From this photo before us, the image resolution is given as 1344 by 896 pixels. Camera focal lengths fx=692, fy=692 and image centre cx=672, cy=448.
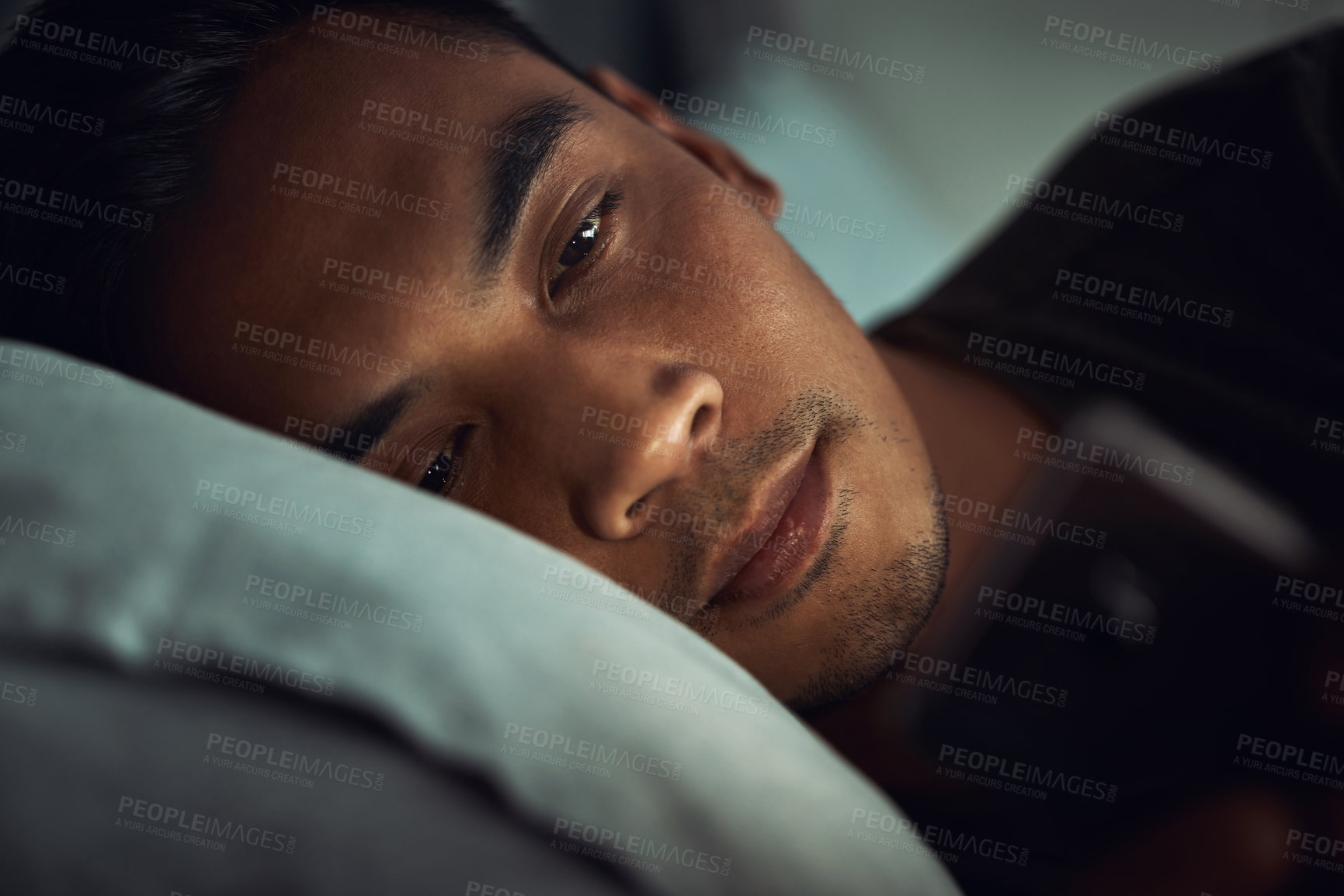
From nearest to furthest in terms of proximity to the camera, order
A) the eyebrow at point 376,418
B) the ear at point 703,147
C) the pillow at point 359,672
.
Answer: the pillow at point 359,672
the eyebrow at point 376,418
the ear at point 703,147

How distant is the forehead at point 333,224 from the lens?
525 millimetres

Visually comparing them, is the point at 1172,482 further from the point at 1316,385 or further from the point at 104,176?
the point at 104,176

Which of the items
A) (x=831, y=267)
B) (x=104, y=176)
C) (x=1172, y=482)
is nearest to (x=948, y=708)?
(x=1172, y=482)

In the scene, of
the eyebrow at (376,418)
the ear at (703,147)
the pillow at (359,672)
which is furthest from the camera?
the ear at (703,147)

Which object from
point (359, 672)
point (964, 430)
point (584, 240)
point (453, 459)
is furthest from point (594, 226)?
point (964, 430)

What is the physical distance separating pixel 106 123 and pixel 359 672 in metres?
0.60

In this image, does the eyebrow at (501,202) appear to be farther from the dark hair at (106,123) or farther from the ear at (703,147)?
the ear at (703,147)

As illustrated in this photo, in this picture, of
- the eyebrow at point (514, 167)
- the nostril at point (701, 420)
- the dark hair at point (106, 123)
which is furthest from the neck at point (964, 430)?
the dark hair at point (106, 123)

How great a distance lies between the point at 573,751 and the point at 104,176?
0.65 meters

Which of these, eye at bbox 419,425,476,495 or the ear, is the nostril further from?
the ear

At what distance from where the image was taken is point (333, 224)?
544 millimetres

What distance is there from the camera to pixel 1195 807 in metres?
0.70

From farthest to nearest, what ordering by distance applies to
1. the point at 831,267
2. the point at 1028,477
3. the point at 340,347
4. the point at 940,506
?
the point at 831,267
the point at 1028,477
the point at 940,506
the point at 340,347

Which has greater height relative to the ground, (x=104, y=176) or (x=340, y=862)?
(x=104, y=176)
